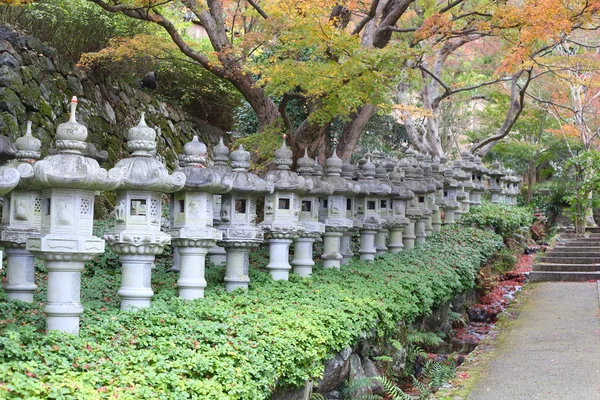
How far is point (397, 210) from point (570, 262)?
7.55 meters

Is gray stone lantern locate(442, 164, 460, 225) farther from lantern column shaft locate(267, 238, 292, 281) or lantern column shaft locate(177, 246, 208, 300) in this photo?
lantern column shaft locate(177, 246, 208, 300)

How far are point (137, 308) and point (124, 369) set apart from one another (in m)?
2.01

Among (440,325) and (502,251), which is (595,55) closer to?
(502,251)

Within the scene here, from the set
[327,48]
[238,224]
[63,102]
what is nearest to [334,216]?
[327,48]

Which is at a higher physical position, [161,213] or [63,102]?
[63,102]

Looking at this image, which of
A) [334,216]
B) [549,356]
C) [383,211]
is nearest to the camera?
[549,356]

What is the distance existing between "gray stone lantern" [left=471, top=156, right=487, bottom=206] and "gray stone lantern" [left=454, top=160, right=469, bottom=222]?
40.8 inches

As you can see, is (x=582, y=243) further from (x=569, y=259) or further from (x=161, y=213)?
(x=161, y=213)

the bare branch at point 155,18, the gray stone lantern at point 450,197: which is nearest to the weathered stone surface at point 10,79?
the bare branch at point 155,18

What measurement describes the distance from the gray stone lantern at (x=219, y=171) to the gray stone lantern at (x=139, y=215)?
152 cm

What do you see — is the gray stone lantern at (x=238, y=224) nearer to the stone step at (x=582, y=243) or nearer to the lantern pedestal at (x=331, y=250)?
the lantern pedestal at (x=331, y=250)

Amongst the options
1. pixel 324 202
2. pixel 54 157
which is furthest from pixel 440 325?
pixel 54 157

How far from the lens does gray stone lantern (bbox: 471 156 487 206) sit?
24000 millimetres

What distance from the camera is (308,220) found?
12000 mm
